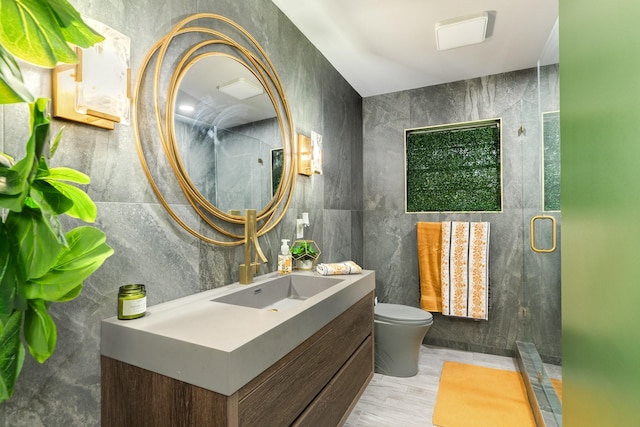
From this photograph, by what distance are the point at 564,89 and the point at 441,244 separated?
218 cm

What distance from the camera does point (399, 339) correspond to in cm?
239

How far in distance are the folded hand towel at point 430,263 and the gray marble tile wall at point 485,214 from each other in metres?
0.12

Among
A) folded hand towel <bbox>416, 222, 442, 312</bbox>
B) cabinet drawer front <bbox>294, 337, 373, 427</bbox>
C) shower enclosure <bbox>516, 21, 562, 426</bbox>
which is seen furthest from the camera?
folded hand towel <bbox>416, 222, 442, 312</bbox>

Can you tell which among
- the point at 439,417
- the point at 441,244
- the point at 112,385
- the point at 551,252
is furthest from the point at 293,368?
the point at 441,244

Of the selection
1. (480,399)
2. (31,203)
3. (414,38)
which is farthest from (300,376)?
(414,38)

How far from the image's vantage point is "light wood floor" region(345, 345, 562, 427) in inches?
75.9

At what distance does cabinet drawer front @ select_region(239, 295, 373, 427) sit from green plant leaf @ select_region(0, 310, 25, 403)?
0.52 meters

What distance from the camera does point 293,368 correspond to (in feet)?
3.73

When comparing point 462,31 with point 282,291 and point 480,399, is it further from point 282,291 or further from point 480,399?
point 480,399

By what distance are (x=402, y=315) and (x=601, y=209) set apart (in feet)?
6.31

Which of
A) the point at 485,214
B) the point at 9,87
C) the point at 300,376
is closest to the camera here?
the point at 9,87

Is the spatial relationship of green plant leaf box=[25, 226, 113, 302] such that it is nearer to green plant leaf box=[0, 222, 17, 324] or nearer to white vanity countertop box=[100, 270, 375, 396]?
green plant leaf box=[0, 222, 17, 324]

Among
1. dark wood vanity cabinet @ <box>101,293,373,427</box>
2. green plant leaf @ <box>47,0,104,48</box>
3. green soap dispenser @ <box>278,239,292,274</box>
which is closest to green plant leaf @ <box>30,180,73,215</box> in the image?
green plant leaf @ <box>47,0,104,48</box>

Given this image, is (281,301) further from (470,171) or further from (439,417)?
(470,171)
